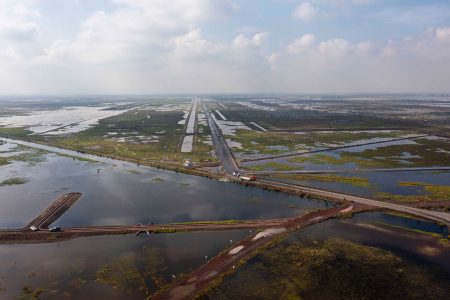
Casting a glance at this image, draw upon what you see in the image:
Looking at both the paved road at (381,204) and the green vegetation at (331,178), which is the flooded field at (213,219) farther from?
the paved road at (381,204)

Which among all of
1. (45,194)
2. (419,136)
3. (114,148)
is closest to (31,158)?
(114,148)

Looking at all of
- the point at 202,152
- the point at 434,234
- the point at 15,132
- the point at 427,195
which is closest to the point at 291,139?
the point at 202,152

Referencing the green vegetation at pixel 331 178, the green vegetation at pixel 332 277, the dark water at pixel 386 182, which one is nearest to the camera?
the green vegetation at pixel 332 277

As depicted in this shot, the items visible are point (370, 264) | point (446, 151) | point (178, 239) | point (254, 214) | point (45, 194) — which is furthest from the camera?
point (446, 151)

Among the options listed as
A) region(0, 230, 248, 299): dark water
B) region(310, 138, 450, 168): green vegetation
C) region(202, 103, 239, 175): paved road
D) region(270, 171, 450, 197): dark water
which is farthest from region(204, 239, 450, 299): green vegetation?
region(310, 138, 450, 168): green vegetation

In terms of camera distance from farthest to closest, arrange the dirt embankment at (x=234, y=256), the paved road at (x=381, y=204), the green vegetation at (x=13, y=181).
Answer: the green vegetation at (x=13, y=181), the paved road at (x=381, y=204), the dirt embankment at (x=234, y=256)

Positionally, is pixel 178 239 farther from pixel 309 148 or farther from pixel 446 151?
pixel 446 151

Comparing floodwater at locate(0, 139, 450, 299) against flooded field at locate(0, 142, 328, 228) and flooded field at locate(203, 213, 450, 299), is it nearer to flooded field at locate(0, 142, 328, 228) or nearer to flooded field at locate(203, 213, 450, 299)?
flooded field at locate(0, 142, 328, 228)

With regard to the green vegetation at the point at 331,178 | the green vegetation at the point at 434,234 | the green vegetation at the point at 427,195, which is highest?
the green vegetation at the point at 331,178

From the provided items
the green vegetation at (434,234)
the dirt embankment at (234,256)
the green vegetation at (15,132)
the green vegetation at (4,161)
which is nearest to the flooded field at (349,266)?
the green vegetation at (434,234)
